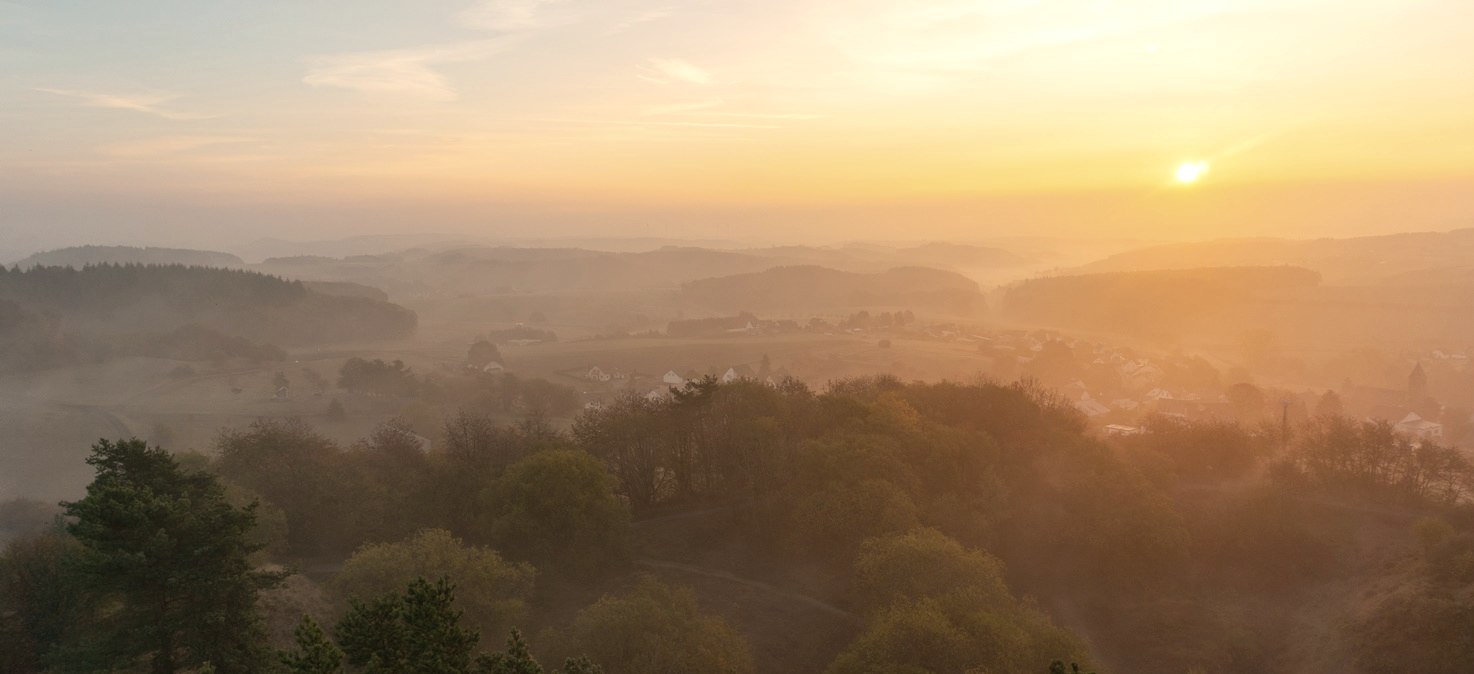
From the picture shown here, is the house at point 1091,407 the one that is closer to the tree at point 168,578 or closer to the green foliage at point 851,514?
the green foliage at point 851,514

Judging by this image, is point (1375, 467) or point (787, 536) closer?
point (787, 536)

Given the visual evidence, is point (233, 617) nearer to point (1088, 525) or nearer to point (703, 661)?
point (703, 661)

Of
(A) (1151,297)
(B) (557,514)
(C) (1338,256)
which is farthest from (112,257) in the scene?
(C) (1338,256)

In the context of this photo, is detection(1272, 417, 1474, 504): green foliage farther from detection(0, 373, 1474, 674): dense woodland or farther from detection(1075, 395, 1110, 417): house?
detection(1075, 395, 1110, 417): house

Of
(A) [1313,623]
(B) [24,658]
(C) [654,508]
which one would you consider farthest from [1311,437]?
(B) [24,658]

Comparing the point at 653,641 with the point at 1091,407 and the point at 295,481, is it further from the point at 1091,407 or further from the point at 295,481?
the point at 1091,407

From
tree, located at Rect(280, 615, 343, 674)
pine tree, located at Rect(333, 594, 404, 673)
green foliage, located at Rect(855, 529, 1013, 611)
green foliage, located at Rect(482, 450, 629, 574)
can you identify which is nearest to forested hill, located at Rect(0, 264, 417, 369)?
green foliage, located at Rect(482, 450, 629, 574)
